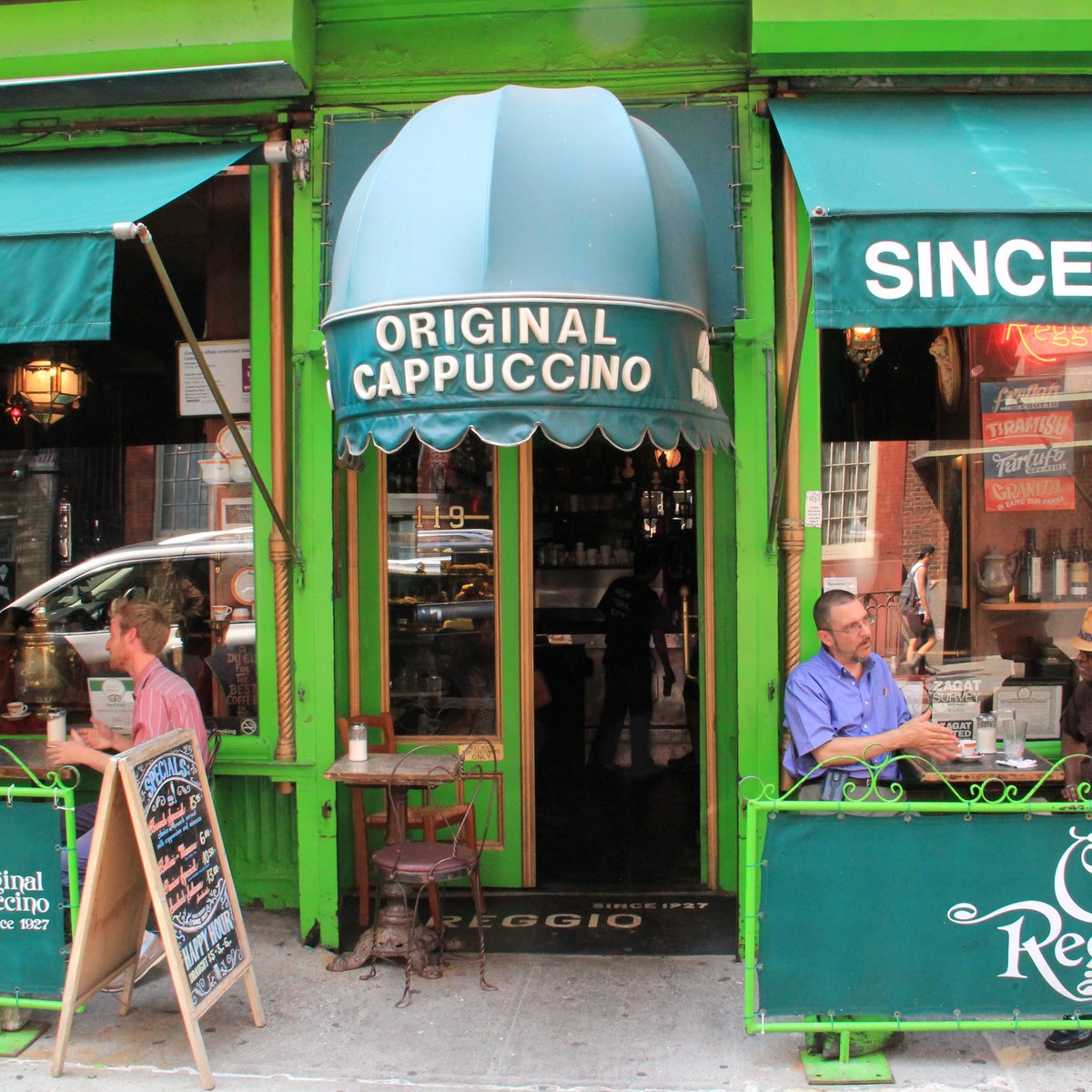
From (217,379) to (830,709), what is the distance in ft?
11.7

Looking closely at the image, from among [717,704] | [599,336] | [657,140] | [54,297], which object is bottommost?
[717,704]

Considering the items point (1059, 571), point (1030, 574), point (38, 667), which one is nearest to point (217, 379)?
point (38, 667)

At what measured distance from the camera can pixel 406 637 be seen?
6.01m

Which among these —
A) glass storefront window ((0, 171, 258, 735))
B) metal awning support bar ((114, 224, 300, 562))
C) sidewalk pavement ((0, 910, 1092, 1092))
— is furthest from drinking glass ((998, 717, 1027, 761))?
glass storefront window ((0, 171, 258, 735))

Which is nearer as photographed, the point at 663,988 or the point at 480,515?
the point at 663,988

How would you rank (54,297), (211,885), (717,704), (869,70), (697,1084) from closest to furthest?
(697,1084) → (211,885) → (54,297) → (869,70) → (717,704)

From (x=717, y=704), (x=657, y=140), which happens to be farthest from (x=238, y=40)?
(x=717, y=704)

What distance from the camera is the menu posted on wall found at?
18.6 ft

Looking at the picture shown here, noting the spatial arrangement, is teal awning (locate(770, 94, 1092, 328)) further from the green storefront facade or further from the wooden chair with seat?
the wooden chair with seat

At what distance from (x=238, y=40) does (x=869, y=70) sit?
2.97m

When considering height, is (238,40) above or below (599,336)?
above

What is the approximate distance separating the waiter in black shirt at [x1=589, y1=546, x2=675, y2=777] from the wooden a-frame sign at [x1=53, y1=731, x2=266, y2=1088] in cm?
359

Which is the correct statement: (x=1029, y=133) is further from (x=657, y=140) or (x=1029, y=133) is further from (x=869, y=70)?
(x=657, y=140)

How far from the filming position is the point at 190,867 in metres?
4.20
